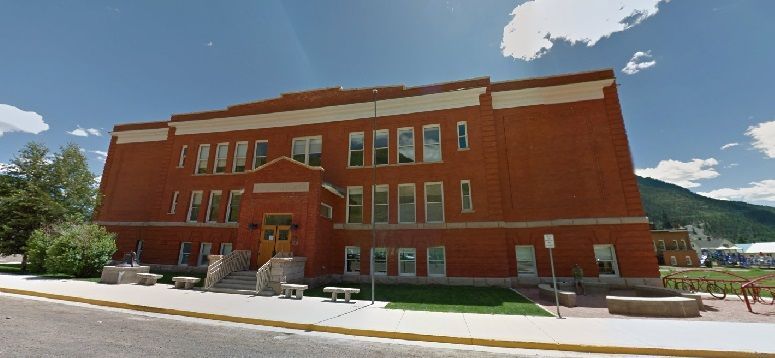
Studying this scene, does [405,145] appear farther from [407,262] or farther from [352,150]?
[407,262]

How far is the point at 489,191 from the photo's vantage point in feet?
64.3

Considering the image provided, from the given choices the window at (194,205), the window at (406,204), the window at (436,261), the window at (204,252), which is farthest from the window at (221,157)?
the window at (436,261)

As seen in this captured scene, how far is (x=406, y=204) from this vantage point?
21188 mm

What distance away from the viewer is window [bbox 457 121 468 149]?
2108 centimetres

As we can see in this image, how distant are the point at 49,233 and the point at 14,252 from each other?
3.61m

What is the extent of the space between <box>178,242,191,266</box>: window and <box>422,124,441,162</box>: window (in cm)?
1987

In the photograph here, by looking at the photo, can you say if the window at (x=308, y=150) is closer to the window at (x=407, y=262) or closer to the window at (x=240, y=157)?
the window at (x=240, y=157)

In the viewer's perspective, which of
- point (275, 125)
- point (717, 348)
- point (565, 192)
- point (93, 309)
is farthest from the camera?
point (275, 125)

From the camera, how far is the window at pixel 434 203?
20.5 metres

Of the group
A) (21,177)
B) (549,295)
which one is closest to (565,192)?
(549,295)

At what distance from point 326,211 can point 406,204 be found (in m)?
5.52

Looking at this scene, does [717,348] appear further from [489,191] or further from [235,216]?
[235,216]

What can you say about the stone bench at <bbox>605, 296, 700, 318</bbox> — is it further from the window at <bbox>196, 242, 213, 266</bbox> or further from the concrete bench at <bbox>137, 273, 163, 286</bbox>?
the window at <bbox>196, 242, 213, 266</bbox>

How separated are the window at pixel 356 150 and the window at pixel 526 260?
12295mm
